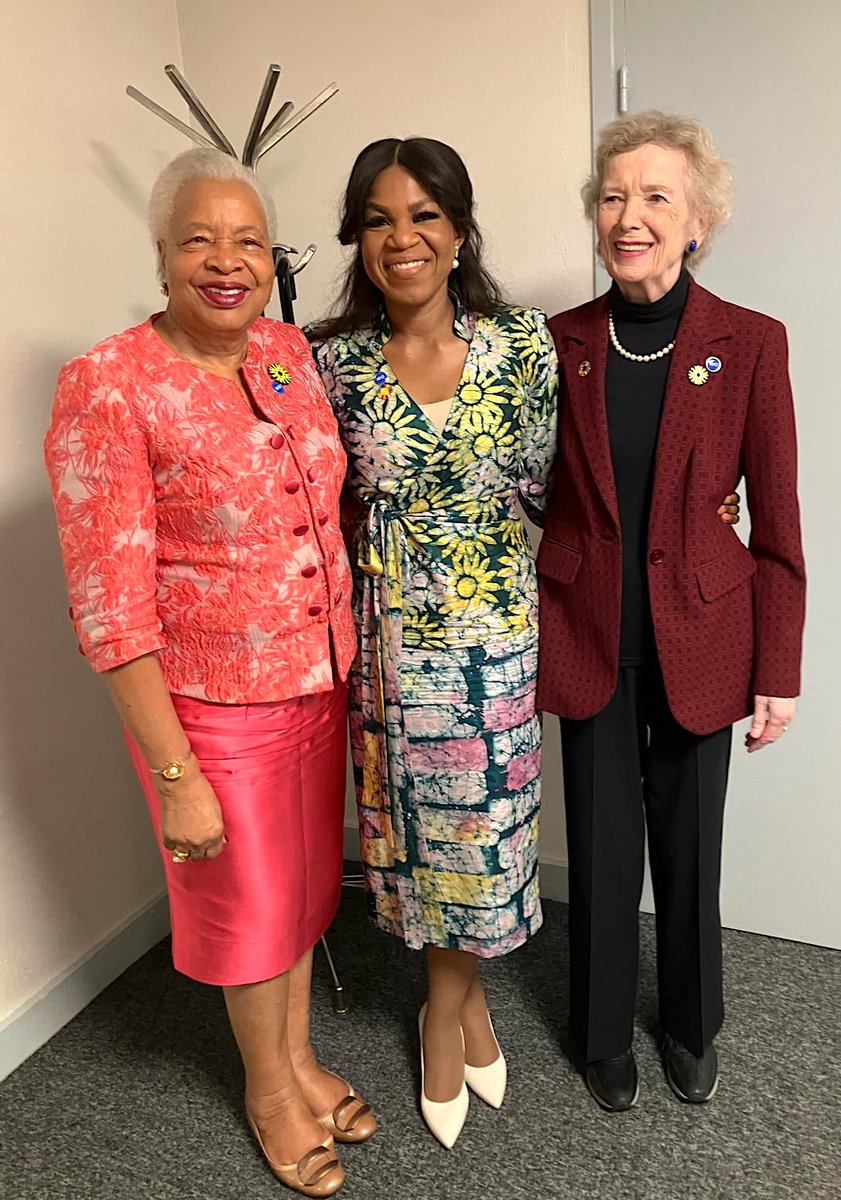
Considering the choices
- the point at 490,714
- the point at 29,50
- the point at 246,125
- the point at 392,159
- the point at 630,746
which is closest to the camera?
the point at 392,159

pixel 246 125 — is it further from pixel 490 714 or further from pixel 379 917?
pixel 379 917

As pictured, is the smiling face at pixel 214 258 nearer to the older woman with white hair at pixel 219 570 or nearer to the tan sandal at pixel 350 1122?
the older woman with white hair at pixel 219 570

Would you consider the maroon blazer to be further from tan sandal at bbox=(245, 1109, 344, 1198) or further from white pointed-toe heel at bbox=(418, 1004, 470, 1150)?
tan sandal at bbox=(245, 1109, 344, 1198)

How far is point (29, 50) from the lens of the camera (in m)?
1.97

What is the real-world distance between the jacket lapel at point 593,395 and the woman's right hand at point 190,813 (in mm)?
765

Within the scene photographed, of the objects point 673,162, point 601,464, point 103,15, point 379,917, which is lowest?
point 379,917

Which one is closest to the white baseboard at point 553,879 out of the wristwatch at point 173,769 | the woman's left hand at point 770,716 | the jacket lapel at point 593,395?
the woman's left hand at point 770,716

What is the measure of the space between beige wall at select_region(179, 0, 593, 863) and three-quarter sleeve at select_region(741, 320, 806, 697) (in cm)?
67

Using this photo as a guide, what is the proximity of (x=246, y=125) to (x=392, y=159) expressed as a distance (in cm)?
106

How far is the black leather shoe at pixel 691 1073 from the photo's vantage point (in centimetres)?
184

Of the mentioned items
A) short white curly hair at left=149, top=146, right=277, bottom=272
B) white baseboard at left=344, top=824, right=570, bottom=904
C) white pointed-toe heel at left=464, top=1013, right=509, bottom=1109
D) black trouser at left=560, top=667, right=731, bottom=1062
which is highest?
short white curly hair at left=149, top=146, right=277, bottom=272

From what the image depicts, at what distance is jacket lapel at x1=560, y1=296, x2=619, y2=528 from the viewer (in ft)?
5.28

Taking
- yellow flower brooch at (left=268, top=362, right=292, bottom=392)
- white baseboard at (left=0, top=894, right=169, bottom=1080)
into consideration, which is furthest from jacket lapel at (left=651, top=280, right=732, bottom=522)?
white baseboard at (left=0, top=894, right=169, bottom=1080)

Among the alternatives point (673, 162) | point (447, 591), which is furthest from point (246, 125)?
point (447, 591)
